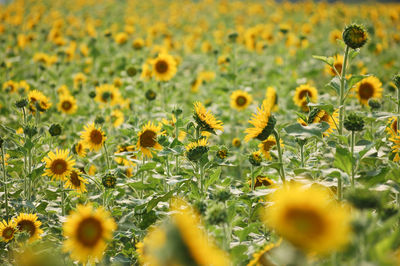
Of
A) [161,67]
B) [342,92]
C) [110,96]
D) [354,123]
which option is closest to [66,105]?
[110,96]

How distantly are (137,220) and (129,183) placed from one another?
34 centimetres

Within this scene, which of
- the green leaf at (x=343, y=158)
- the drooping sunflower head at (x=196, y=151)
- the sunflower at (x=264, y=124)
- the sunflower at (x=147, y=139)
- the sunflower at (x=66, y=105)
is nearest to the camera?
the green leaf at (x=343, y=158)

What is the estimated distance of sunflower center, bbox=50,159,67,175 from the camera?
90.7 inches

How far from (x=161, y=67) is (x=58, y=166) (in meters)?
1.74

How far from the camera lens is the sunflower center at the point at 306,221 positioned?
0.85 metres

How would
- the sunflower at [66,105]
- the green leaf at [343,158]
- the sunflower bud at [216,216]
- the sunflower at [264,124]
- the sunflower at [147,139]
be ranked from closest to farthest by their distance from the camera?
the sunflower bud at [216,216], the green leaf at [343,158], the sunflower at [264,124], the sunflower at [147,139], the sunflower at [66,105]

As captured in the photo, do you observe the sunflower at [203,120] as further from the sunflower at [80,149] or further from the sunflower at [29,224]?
the sunflower at [80,149]

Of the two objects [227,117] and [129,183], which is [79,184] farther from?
[227,117]

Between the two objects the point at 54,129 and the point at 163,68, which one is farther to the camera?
the point at 163,68

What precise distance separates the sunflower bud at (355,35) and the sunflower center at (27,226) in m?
1.84

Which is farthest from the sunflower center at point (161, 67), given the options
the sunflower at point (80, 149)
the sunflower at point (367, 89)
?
the sunflower at point (367, 89)

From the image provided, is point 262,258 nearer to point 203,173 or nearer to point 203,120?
point 203,173

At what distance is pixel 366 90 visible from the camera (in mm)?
3027

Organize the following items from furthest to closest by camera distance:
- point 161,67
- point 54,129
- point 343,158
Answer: point 161,67
point 54,129
point 343,158
